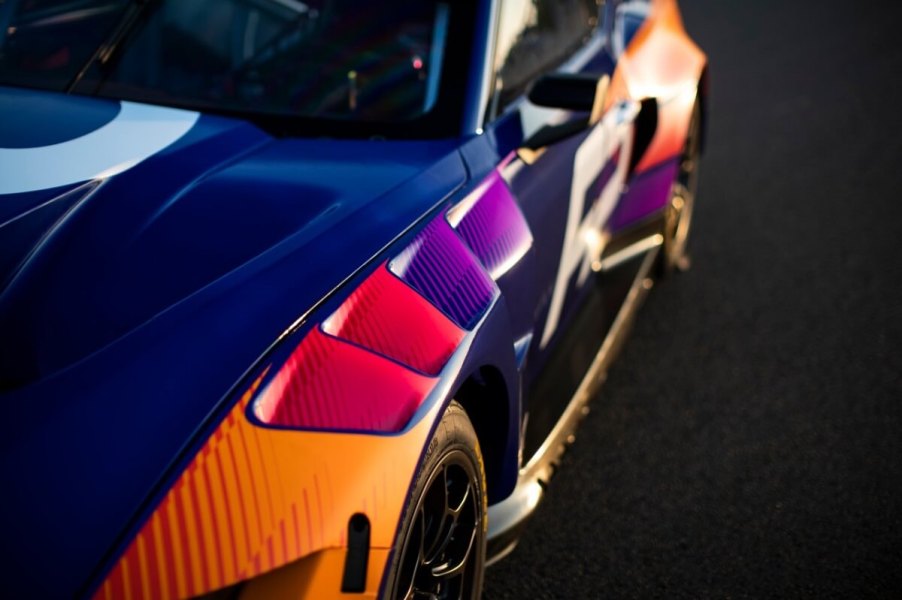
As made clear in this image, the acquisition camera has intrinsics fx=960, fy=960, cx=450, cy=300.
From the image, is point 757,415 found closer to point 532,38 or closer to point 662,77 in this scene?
point 662,77

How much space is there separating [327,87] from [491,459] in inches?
39.5

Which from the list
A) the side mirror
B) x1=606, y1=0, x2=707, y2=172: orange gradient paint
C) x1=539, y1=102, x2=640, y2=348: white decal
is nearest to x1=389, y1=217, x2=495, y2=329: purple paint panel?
the side mirror

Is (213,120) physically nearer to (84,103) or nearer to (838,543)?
(84,103)

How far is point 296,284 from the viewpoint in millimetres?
1643

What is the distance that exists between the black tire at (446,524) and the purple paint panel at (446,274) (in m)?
0.19

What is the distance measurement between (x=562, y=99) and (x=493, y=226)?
0.44 m

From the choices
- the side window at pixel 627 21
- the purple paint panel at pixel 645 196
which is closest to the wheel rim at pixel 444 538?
the purple paint panel at pixel 645 196

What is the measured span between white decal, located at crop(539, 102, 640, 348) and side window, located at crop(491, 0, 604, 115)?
0.82 feet

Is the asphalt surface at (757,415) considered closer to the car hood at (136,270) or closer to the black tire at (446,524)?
the black tire at (446,524)

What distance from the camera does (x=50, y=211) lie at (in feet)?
6.05

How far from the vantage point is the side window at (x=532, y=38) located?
2445mm

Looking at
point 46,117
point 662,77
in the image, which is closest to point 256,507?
point 46,117

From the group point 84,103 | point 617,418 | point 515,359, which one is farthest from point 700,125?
point 84,103

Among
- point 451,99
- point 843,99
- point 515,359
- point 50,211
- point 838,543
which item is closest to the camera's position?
point 50,211
